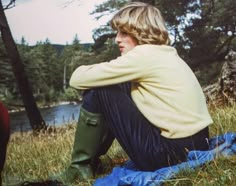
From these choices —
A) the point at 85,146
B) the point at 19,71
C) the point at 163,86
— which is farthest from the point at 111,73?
the point at 19,71

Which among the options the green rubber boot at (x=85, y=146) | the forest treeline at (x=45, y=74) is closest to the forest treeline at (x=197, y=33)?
the green rubber boot at (x=85, y=146)

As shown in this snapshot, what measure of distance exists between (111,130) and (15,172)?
4.95 feet

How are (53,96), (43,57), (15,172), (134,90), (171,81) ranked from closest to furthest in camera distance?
1. (171,81)
2. (134,90)
3. (15,172)
4. (53,96)
5. (43,57)

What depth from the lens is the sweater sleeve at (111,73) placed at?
8.66ft

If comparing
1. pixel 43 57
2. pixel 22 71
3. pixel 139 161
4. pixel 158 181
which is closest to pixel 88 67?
pixel 139 161

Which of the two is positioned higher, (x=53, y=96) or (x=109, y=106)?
(x=109, y=106)

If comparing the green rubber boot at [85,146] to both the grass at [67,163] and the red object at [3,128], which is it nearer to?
the grass at [67,163]

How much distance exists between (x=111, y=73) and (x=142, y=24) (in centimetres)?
36

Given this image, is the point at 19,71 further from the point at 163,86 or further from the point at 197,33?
the point at 197,33

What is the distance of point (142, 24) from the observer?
2734 mm

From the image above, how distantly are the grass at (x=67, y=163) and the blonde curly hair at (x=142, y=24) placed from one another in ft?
2.75

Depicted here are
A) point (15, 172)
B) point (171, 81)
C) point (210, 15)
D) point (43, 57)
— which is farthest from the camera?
point (43, 57)

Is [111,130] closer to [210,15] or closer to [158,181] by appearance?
[158,181]

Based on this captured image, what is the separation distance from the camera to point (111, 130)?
2.89m
